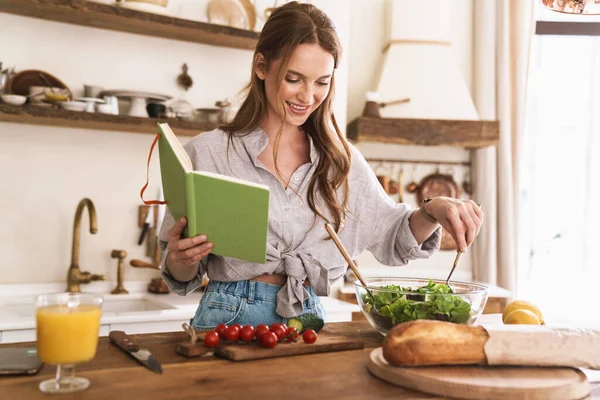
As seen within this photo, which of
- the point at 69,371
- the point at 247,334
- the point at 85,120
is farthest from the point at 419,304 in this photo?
the point at 85,120

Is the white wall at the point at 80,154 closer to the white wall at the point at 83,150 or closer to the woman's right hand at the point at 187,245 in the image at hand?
the white wall at the point at 83,150

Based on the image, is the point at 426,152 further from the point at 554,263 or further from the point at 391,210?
the point at 391,210

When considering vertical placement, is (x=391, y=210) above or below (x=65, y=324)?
above

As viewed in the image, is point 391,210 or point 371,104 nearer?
point 391,210

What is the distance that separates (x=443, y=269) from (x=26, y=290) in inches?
→ 93.7

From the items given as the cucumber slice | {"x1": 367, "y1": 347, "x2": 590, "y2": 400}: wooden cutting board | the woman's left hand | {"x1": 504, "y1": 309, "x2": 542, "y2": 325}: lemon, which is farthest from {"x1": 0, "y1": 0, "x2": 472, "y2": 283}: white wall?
{"x1": 367, "y1": 347, "x2": 590, "y2": 400}: wooden cutting board

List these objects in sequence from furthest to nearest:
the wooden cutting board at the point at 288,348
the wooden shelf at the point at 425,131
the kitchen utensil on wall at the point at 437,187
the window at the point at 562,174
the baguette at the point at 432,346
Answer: the window at the point at 562,174, the kitchen utensil on wall at the point at 437,187, the wooden shelf at the point at 425,131, the wooden cutting board at the point at 288,348, the baguette at the point at 432,346

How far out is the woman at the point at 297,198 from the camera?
1.67 m

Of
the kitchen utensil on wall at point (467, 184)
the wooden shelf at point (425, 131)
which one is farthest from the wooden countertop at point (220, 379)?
the kitchen utensil on wall at point (467, 184)

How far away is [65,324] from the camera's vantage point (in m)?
1.06

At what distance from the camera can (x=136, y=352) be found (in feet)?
4.14

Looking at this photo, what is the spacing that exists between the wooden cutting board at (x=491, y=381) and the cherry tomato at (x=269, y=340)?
0.72ft

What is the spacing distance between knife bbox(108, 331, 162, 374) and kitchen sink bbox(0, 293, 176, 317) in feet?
4.55

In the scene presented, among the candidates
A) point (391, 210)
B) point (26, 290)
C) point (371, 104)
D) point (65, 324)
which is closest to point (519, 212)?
point (371, 104)
